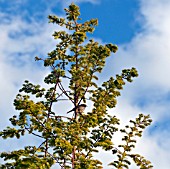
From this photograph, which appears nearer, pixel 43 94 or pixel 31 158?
pixel 31 158

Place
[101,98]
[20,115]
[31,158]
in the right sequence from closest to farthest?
[31,158]
[20,115]
[101,98]

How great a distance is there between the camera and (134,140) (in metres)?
14.9

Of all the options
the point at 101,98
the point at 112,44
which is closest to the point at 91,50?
the point at 112,44

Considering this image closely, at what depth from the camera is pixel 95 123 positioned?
48.8 feet

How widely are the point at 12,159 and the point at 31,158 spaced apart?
4.39 ft

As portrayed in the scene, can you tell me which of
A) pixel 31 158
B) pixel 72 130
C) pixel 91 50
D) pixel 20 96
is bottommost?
pixel 31 158

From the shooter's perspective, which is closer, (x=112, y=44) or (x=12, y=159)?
(x=12, y=159)

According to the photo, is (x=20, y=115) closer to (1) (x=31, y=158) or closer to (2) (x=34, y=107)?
(2) (x=34, y=107)

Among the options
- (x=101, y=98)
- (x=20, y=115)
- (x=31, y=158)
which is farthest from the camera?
(x=101, y=98)

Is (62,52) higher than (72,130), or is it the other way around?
(62,52)

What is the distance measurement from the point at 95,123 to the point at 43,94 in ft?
8.01

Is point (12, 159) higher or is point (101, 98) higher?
point (101, 98)

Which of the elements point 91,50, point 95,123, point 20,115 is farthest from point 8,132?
point 91,50

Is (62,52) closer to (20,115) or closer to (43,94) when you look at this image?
(43,94)
